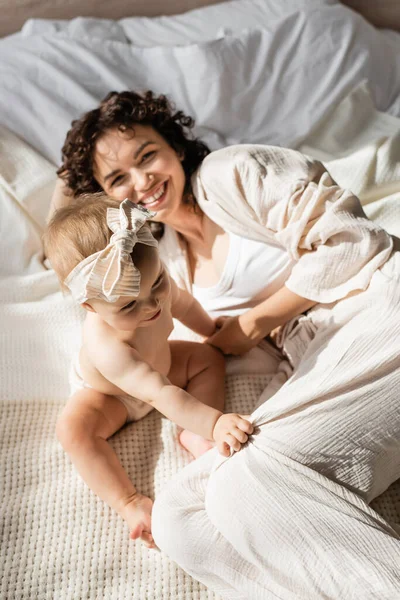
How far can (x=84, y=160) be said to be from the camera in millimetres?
1386

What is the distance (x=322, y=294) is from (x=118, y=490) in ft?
1.70

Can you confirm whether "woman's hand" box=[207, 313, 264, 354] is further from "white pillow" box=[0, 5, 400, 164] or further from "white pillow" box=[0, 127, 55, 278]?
"white pillow" box=[0, 5, 400, 164]

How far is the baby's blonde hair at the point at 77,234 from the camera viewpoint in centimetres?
95

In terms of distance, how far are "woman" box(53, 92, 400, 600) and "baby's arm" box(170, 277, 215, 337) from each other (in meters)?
0.04

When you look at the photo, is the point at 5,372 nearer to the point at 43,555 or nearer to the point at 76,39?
the point at 43,555

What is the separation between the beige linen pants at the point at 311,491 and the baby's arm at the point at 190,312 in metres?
0.28

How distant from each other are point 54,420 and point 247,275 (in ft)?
1.62

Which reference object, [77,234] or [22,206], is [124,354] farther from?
[22,206]

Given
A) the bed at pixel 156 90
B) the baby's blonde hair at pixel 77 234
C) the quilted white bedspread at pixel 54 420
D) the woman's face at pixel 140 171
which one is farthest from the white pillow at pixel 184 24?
the baby's blonde hair at pixel 77 234

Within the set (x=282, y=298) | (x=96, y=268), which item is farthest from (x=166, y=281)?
(x=282, y=298)

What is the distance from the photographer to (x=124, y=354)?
3.46 feet

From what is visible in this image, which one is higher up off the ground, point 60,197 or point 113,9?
point 113,9

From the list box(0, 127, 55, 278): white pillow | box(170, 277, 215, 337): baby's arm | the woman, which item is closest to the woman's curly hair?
the woman

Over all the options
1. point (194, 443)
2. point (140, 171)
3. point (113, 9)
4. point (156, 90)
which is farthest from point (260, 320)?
point (113, 9)
